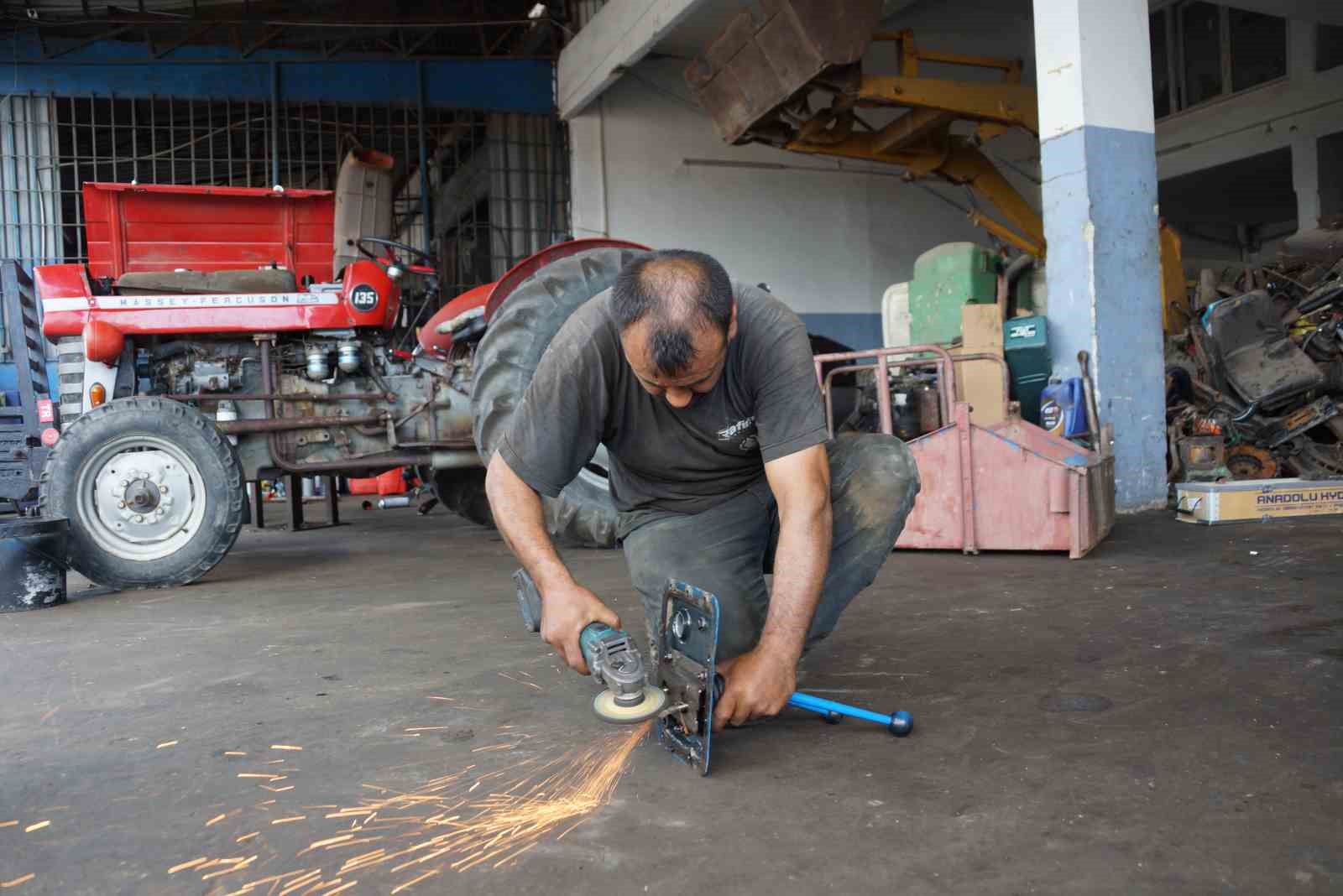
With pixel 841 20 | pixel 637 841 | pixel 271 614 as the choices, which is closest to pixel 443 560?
pixel 271 614

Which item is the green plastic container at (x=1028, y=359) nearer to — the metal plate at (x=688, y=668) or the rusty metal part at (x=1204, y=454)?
the rusty metal part at (x=1204, y=454)

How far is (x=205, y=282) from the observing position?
487cm

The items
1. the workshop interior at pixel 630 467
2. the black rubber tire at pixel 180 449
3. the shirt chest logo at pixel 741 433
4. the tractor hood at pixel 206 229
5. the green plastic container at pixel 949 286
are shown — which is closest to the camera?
the workshop interior at pixel 630 467

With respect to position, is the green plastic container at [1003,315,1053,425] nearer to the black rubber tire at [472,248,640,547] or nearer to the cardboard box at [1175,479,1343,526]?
the cardboard box at [1175,479,1343,526]

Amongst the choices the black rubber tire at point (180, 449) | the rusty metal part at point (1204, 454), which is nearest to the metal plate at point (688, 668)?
the black rubber tire at point (180, 449)

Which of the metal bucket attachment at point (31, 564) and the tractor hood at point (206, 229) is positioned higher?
the tractor hood at point (206, 229)

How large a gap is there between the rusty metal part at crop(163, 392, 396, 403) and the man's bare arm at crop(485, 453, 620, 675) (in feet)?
10.7

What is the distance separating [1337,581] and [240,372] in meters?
4.90

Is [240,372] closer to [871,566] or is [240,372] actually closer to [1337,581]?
[871,566]

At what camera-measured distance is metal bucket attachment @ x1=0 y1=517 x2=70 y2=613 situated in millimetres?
3764

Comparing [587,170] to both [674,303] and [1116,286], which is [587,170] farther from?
[674,303]

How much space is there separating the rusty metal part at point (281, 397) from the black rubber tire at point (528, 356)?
3.13 ft

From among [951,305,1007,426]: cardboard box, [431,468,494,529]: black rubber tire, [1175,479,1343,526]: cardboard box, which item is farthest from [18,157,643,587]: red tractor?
[1175,479,1343,526]: cardboard box

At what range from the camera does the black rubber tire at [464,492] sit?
19.2 ft
